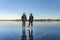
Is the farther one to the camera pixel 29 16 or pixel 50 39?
pixel 29 16

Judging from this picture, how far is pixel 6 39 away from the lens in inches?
244

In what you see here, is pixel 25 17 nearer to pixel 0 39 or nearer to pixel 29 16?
pixel 29 16

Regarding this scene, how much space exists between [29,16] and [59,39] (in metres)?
1.75

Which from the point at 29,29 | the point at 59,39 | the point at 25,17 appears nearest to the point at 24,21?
the point at 25,17

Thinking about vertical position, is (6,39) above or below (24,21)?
below

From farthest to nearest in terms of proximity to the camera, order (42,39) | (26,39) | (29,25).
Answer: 1. (29,25)
2. (42,39)
3. (26,39)

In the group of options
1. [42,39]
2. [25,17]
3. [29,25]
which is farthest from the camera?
[29,25]

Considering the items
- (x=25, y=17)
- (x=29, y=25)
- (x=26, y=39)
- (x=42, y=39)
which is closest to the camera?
(x=26, y=39)

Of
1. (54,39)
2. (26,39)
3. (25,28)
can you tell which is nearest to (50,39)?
(54,39)

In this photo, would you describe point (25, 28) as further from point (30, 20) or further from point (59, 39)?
point (59, 39)

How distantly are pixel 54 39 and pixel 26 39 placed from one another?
131 centimetres

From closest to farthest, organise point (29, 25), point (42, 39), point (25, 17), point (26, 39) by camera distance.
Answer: point (26, 39)
point (42, 39)
point (25, 17)
point (29, 25)

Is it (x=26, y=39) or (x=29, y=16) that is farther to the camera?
(x=29, y=16)

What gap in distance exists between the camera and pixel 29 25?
746cm
